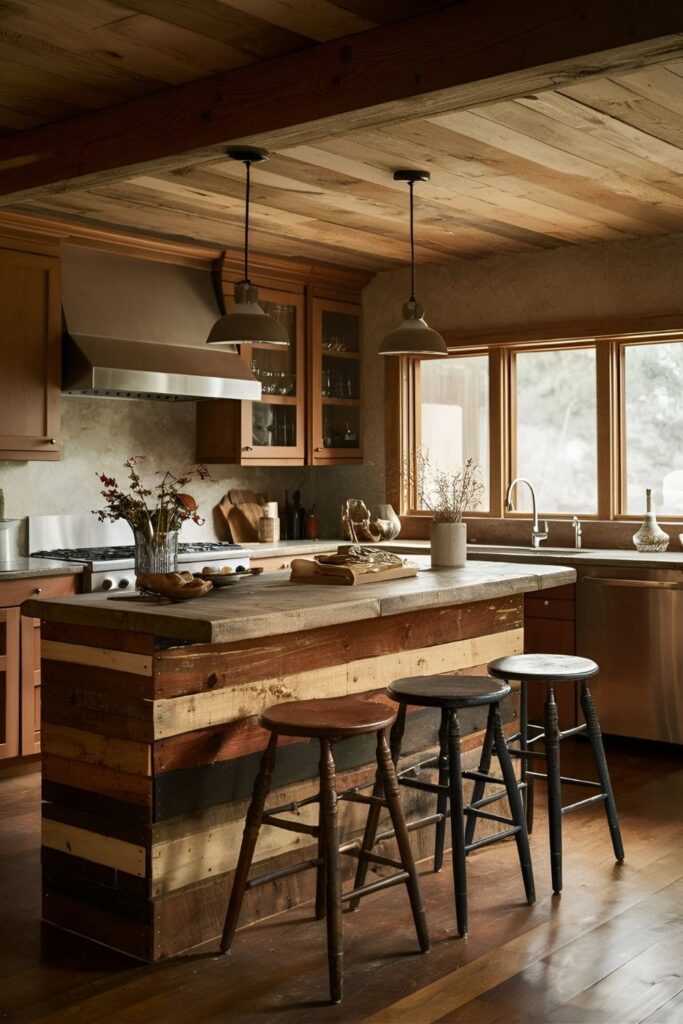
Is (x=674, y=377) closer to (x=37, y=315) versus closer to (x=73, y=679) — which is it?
(x=37, y=315)

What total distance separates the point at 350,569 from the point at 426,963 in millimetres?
1314

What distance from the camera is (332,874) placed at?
2.85 m

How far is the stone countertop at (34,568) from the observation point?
4836mm

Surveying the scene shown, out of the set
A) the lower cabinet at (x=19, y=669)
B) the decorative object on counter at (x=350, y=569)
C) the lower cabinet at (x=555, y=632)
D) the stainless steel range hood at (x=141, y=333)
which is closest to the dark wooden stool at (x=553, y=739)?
the decorative object on counter at (x=350, y=569)

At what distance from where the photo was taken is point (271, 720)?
9.89ft

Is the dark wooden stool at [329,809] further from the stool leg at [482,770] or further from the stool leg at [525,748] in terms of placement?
the stool leg at [525,748]

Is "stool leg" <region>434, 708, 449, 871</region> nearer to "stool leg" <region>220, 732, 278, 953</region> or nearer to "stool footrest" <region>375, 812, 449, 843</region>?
"stool footrest" <region>375, 812, 449, 843</region>

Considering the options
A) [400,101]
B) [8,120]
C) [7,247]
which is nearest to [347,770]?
[400,101]

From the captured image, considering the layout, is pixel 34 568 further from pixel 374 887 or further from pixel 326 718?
pixel 374 887

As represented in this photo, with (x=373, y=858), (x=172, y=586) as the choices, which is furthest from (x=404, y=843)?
(x=172, y=586)

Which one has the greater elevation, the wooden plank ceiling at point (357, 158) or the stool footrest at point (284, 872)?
the wooden plank ceiling at point (357, 158)

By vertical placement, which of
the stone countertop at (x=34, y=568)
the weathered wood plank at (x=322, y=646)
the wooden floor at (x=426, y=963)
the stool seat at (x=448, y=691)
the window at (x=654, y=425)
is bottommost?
the wooden floor at (x=426, y=963)

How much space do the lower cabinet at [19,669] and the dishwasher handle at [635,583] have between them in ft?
8.61

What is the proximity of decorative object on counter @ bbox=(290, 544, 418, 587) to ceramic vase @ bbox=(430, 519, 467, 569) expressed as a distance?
39 centimetres
